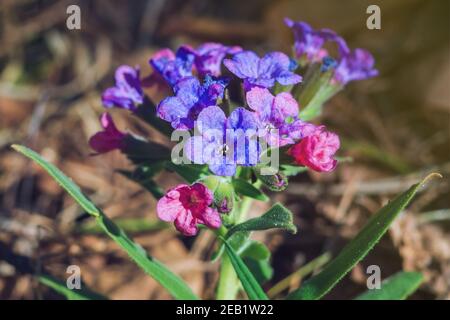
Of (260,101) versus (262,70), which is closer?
(260,101)

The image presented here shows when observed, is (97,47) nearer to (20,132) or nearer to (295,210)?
(20,132)

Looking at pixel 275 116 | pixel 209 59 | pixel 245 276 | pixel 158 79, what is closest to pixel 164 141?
pixel 158 79

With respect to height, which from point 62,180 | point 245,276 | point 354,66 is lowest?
point 245,276

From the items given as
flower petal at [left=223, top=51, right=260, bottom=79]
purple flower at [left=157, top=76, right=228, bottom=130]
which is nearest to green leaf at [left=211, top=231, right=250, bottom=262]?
purple flower at [left=157, top=76, right=228, bottom=130]

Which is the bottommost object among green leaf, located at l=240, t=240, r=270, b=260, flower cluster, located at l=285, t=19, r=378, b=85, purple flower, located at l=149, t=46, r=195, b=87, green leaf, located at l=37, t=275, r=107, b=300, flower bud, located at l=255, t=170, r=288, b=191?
green leaf, located at l=37, t=275, r=107, b=300

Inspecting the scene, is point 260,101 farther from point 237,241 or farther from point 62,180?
point 62,180

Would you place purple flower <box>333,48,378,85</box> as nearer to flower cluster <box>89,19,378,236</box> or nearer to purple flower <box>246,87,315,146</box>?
flower cluster <box>89,19,378,236</box>

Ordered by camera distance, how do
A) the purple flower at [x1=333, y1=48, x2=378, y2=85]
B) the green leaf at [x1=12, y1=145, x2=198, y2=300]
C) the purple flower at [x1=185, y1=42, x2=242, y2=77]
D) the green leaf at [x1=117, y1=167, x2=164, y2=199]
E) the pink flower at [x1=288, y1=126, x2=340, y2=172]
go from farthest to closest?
the purple flower at [x1=333, y1=48, x2=378, y2=85]
the green leaf at [x1=117, y1=167, x2=164, y2=199]
the purple flower at [x1=185, y1=42, x2=242, y2=77]
the green leaf at [x1=12, y1=145, x2=198, y2=300]
the pink flower at [x1=288, y1=126, x2=340, y2=172]

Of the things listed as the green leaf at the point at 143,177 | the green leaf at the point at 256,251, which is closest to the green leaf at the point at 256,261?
the green leaf at the point at 256,251
